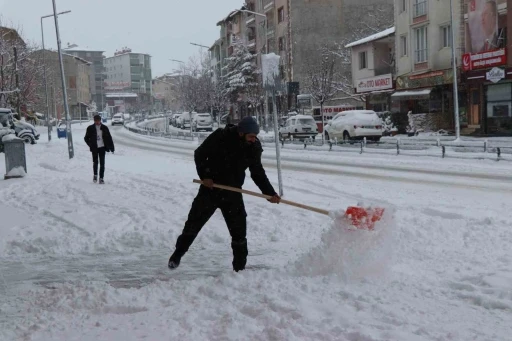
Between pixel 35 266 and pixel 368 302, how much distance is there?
3.65 meters

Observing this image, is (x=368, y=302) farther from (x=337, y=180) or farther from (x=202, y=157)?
(x=337, y=180)

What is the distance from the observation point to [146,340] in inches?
154

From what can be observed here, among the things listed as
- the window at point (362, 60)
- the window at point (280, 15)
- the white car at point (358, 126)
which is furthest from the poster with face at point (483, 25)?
the window at point (280, 15)

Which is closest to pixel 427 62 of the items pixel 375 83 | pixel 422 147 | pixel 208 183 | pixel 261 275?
pixel 375 83

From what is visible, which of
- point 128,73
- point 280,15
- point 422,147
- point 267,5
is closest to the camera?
point 422,147

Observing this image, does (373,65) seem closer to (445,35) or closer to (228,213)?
(445,35)

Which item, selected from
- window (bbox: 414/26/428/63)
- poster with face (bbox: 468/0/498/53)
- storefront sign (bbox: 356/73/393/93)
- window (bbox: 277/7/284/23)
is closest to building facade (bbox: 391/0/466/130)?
window (bbox: 414/26/428/63)

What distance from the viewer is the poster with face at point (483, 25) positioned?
96.3 feet

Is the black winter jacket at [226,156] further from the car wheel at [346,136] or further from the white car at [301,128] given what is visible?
the white car at [301,128]

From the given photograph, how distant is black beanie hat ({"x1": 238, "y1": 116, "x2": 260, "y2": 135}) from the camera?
542 centimetres

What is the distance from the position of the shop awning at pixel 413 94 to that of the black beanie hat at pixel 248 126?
30.3 m

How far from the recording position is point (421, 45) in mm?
35688

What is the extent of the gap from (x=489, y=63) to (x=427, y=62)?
580 centimetres

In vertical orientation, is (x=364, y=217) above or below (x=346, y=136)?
below
